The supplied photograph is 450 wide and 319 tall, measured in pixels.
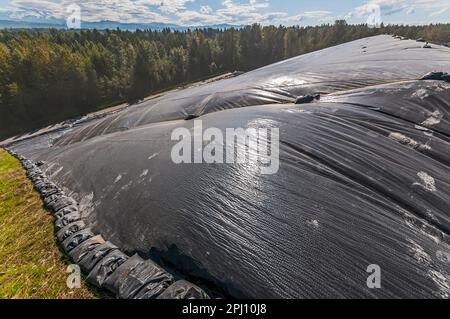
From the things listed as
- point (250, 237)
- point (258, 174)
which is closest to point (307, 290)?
point (250, 237)

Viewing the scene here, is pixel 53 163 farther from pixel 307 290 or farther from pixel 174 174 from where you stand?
pixel 307 290

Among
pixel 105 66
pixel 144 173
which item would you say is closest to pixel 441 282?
pixel 144 173

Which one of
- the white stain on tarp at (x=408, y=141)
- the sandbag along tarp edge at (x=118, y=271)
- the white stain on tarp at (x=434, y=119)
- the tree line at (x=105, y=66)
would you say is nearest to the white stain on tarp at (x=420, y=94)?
the white stain on tarp at (x=434, y=119)

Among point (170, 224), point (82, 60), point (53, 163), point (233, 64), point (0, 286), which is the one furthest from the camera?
point (233, 64)

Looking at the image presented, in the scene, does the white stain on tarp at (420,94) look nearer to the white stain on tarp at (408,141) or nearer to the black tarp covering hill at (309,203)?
the black tarp covering hill at (309,203)

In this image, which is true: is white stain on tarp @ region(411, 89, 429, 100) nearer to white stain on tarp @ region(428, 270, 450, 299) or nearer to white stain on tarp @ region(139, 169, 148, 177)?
white stain on tarp @ region(428, 270, 450, 299)

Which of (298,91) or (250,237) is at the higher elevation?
(298,91)
